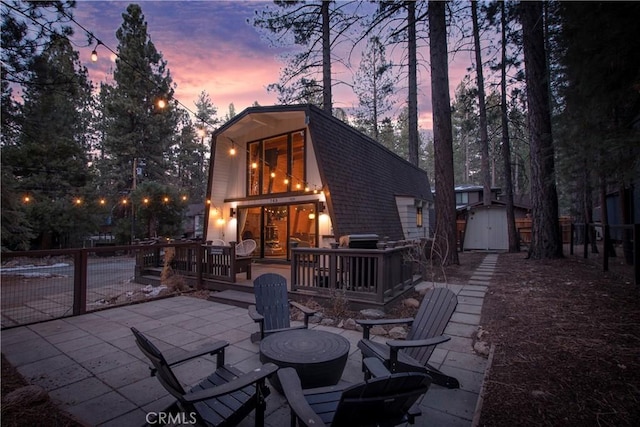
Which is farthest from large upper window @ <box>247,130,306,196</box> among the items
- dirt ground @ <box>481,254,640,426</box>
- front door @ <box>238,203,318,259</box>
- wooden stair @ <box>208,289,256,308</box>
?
dirt ground @ <box>481,254,640,426</box>

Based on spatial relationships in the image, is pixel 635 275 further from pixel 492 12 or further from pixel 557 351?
pixel 492 12

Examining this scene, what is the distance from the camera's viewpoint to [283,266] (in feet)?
30.7

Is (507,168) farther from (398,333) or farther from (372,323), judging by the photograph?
(372,323)

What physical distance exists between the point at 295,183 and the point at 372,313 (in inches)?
215

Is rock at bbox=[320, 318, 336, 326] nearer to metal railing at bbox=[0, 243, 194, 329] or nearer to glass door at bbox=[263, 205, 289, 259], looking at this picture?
metal railing at bbox=[0, 243, 194, 329]

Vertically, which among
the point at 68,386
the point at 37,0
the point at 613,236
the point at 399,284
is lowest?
the point at 68,386

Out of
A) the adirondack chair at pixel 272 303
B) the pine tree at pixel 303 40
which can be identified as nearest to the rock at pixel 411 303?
the adirondack chair at pixel 272 303

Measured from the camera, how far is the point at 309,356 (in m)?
2.48

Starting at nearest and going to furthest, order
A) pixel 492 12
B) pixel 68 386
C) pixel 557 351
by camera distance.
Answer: pixel 68 386 < pixel 557 351 < pixel 492 12

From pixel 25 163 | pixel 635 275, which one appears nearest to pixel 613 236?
pixel 635 275

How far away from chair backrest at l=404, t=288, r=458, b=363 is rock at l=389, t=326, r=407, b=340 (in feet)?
3.12

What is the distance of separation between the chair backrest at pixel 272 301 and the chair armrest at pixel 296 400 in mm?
1826

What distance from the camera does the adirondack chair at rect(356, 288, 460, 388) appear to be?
2.47 m

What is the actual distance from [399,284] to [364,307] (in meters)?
1.09
